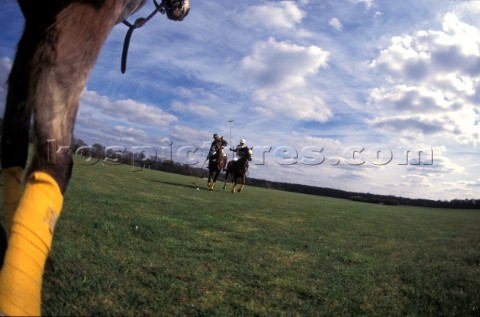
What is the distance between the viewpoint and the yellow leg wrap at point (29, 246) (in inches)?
51.8

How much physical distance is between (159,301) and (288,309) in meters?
0.95

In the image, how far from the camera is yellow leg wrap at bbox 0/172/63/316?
4.31ft

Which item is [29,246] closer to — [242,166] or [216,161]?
[216,161]

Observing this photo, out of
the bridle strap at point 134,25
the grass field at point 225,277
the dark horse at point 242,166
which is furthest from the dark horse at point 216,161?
the bridle strap at point 134,25

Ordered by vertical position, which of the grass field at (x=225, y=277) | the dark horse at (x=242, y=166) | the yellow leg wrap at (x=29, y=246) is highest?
the dark horse at (x=242, y=166)

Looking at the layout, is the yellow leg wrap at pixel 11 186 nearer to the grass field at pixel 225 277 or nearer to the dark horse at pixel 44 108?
the dark horse at pixel 44 108

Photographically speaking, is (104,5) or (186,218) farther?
(186,218)

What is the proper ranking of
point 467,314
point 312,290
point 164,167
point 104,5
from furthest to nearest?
point 164,167
point 312,290
point 467,314
point 104,5

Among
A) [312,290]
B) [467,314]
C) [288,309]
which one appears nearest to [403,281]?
[467,314]

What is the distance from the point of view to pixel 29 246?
1.42m

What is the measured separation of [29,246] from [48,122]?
51 centimetres

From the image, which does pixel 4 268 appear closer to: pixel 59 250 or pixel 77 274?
pixel 77 274

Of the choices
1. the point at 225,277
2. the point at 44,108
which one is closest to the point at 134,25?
the point at 44,108

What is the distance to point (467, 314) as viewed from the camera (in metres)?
2.96
